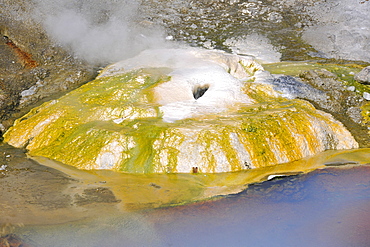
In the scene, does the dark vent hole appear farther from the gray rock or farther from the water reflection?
the gray rock

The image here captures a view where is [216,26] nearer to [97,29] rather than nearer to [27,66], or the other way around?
[97,29]

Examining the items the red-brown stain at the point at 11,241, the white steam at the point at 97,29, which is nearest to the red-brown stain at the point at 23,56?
the white steam at the point at 97,29

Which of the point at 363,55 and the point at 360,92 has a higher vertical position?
the point at 363,55

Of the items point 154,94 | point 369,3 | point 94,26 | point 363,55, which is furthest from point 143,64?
point 369,3

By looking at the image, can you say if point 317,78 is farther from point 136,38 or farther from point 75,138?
point 136,38

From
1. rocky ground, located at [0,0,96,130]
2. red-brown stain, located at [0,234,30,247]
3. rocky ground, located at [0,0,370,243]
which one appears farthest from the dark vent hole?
red-brown stain, located at [0,234,30,247]

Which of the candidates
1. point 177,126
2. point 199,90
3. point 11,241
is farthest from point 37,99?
point 11,241
